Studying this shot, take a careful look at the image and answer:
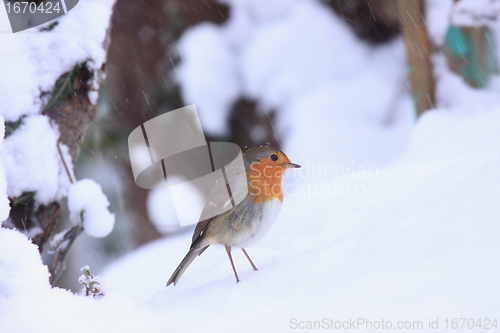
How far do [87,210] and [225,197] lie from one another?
0.87m

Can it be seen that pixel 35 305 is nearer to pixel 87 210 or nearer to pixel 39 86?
pixel 87 210

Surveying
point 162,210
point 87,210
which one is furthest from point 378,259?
point 162,210

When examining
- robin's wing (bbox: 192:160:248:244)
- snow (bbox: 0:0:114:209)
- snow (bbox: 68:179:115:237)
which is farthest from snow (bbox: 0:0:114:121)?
robin's wing (bbox: 192:160:248:244)

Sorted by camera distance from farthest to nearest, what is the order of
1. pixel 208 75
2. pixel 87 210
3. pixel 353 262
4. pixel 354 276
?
pixel 208 75 → pixel 87 210 → pixel 353 262 → pixel 354 276

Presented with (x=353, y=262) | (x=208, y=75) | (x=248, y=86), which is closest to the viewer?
(x=353, y=262)

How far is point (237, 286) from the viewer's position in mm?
1883

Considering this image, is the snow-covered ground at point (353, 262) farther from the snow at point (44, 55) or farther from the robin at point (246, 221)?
Answer: the snow at point (44, 55)

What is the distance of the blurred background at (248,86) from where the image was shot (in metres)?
5.09

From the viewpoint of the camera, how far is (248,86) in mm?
5328

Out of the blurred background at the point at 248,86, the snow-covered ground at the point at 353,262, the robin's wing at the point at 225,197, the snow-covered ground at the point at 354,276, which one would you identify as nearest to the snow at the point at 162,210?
the blurred background at the point at 248,86

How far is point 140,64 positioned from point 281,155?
3.38 meters

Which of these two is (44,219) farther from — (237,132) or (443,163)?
(237,132)

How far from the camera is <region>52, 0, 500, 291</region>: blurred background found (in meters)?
5.09

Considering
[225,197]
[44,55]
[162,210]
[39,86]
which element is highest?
[44,55]
